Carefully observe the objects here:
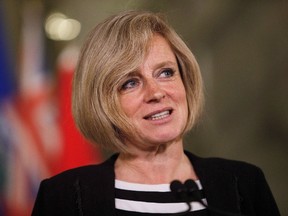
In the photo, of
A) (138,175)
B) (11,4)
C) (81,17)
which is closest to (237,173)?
(138,175)

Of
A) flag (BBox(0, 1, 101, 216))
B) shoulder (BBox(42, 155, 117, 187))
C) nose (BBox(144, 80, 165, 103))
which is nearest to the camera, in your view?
nose (BBox(144, 80, 165, 103))

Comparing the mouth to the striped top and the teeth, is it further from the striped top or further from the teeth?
the striped top

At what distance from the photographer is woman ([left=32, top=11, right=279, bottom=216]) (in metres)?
1.05

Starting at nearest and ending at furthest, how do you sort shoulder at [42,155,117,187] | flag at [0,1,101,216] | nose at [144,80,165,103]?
nose at [144,80,165,103] → shoulder at [42,155,117,187] → flag at [0,1,101,216]

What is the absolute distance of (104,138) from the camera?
45.0 inches

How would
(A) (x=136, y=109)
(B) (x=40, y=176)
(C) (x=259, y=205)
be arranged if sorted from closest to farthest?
(A) (x=136, y=109) → (C) (x=259, y=205) → (B) (x=40, y=176)

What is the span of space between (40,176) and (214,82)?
94cm

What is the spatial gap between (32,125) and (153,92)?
1.12 m

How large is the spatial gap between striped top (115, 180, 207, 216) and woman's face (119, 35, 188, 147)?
11cm

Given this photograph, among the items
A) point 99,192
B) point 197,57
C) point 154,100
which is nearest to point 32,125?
point 197,57

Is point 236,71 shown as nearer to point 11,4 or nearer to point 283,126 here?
point 283,126

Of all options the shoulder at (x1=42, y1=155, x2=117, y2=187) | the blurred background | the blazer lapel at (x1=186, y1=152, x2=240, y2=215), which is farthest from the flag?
the blazer lapel at (x1=186, y1=152, x2=240, y2=215)

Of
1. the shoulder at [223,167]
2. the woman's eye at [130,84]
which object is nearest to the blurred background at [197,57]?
the shoulder at [223,167]

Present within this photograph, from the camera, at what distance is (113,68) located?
3.44 feet
